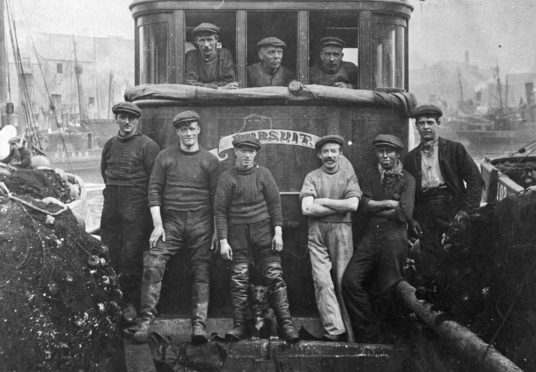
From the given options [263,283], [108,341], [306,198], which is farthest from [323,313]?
[108,341]

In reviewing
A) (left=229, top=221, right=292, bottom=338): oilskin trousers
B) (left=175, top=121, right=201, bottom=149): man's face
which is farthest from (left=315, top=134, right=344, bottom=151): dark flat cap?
(left=175, top=121, right=201, bottom=149): man's face

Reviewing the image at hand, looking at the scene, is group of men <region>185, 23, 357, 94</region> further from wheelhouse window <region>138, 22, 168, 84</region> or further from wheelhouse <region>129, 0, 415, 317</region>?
wheelhouse window <region>138, 22, 168, 84</region>

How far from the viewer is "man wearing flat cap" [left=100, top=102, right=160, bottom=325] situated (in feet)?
21.0

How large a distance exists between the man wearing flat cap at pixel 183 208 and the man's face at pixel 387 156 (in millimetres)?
1535

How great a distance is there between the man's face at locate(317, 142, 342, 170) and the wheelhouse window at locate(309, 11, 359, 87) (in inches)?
40.6

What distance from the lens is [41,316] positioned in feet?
15.1

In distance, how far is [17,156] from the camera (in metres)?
11.6

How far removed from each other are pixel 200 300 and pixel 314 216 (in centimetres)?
129

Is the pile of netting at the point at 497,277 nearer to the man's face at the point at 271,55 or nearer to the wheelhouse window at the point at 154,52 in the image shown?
the man's face at the point at 271,55

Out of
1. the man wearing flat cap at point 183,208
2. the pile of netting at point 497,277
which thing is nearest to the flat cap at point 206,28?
the man wearing flat cap at point 183,208

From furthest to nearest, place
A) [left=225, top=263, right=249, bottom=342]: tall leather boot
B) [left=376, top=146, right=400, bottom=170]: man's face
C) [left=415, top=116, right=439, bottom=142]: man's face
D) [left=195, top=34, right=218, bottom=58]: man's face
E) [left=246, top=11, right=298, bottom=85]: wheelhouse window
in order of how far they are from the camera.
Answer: [left=246, top=11, right=298, bottom=85]: wheelhouse window < [left=195, top=34, right=218, bottom=58]: man's face < [left=415, top=116, right=439, bottom=142]: man's face < [left=376, top=146, right=400, bottom=170]: man's face < [left=225, top=263, right=249, bottom=342]: tall leather boot

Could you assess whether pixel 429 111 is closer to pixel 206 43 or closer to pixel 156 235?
pixel 206 43

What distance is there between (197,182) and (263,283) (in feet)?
3.70

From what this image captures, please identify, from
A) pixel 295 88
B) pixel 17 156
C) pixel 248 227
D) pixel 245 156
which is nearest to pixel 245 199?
pixel 248 227
